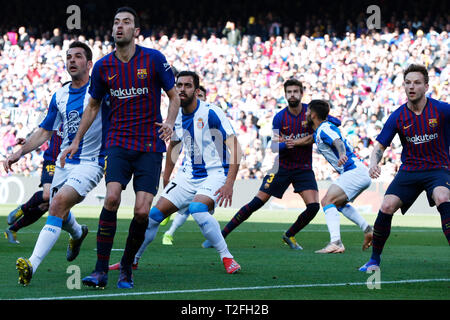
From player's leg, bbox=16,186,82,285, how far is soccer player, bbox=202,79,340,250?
4436mm

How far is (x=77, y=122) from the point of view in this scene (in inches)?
320

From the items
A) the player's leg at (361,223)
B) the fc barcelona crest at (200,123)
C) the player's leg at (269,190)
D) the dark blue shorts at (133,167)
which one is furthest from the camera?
the player's leg at (269,190)

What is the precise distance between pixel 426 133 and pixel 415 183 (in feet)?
1.65

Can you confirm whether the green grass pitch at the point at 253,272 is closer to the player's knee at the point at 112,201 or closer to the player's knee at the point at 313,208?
the player's knee at the point at 313,208

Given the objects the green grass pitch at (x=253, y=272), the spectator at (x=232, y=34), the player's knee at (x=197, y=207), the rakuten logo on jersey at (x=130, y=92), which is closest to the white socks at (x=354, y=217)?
the green grass pitch at (x=253, y=272)

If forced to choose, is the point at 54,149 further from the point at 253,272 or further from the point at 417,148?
the point at 417,148

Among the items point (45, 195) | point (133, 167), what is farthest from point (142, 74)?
point (45, 195)

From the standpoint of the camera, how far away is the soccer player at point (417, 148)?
26.8ft

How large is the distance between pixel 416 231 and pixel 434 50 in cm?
1132

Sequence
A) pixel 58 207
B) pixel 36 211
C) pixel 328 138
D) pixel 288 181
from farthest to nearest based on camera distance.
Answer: pixel 288 181 < pixel 328 138 < pixel 36 211 < pixel 58 207

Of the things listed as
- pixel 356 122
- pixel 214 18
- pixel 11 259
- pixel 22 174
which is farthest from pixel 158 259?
pixel 214 18

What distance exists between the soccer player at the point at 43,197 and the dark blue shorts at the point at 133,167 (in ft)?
11.2

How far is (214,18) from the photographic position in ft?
110

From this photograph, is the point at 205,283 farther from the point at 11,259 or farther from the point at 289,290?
the point at 11,259
